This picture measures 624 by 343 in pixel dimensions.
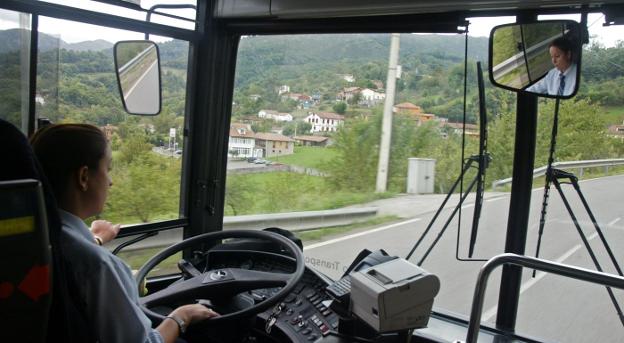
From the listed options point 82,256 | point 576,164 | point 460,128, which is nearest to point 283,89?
Answer: point 460,128

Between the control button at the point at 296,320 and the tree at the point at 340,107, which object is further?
the tree at the point at 340,107

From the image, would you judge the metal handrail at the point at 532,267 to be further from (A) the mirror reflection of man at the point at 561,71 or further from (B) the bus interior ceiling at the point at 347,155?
(A) the mirror reflection of man at the point at 561,71

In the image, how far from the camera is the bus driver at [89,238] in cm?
135

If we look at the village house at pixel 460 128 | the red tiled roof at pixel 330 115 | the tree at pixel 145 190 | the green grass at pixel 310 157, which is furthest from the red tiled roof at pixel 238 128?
the village house at pixel 460 128

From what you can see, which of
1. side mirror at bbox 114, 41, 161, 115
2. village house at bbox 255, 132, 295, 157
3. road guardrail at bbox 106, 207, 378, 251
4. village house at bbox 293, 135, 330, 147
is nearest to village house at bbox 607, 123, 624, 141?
road guardrail at bbox 106, 207, 378, 251

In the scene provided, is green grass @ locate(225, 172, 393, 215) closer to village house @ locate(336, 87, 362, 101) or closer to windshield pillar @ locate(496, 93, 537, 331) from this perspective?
village house @ locate(336, 87, 362, 101)

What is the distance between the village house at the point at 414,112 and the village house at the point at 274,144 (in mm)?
755

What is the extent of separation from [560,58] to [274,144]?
168 cm

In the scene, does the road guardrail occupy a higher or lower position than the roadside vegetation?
lower

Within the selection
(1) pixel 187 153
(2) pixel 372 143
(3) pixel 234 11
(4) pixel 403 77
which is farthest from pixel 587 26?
(1) pixel 187 153

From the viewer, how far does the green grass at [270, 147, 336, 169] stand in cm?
291

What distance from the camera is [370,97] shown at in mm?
2650

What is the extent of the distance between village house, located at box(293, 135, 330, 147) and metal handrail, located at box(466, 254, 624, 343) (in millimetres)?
1341

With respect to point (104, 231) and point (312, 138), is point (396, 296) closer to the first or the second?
point (104, 231)
